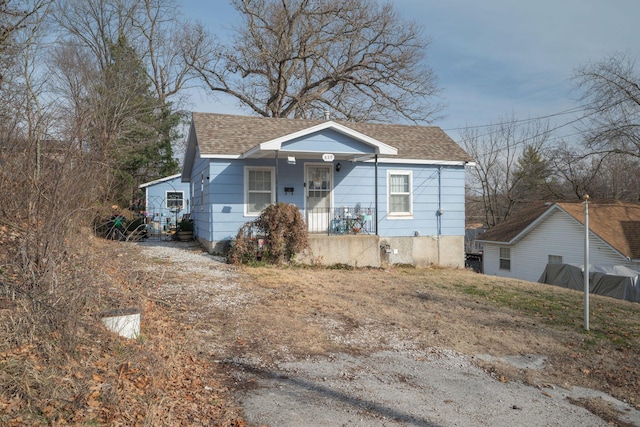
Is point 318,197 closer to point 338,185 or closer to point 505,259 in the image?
point 338,185

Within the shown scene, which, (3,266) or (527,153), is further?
(527,153)

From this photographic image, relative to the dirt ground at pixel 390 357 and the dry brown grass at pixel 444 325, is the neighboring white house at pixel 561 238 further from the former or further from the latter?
the dirt ground at pixel 390 357

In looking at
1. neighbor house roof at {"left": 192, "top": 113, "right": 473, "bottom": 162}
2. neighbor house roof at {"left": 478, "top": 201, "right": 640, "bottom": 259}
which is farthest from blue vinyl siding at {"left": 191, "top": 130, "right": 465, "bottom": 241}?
neighbor house roof at {"left": 478, "top": 201, "right": 640, "bottom": 259}

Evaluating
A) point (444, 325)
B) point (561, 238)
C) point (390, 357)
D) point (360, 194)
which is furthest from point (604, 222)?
point (390, 357)

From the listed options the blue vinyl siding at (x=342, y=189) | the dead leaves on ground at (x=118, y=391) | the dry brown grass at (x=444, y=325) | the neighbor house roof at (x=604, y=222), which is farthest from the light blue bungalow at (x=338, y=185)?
the neighbor house roof at (x=604, y=222)

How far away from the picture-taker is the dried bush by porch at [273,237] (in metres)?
11.8

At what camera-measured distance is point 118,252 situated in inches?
231

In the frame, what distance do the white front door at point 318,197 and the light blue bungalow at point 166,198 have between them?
12426 millimetres

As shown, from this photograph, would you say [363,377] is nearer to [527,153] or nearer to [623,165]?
[623,165]

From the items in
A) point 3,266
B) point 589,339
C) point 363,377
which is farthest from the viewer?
point 589,339

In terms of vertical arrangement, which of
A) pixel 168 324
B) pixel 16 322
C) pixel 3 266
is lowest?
pixel 168 324

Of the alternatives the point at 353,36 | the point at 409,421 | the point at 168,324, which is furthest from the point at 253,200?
the point at 353,36

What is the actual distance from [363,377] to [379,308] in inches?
126

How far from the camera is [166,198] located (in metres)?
25.5
